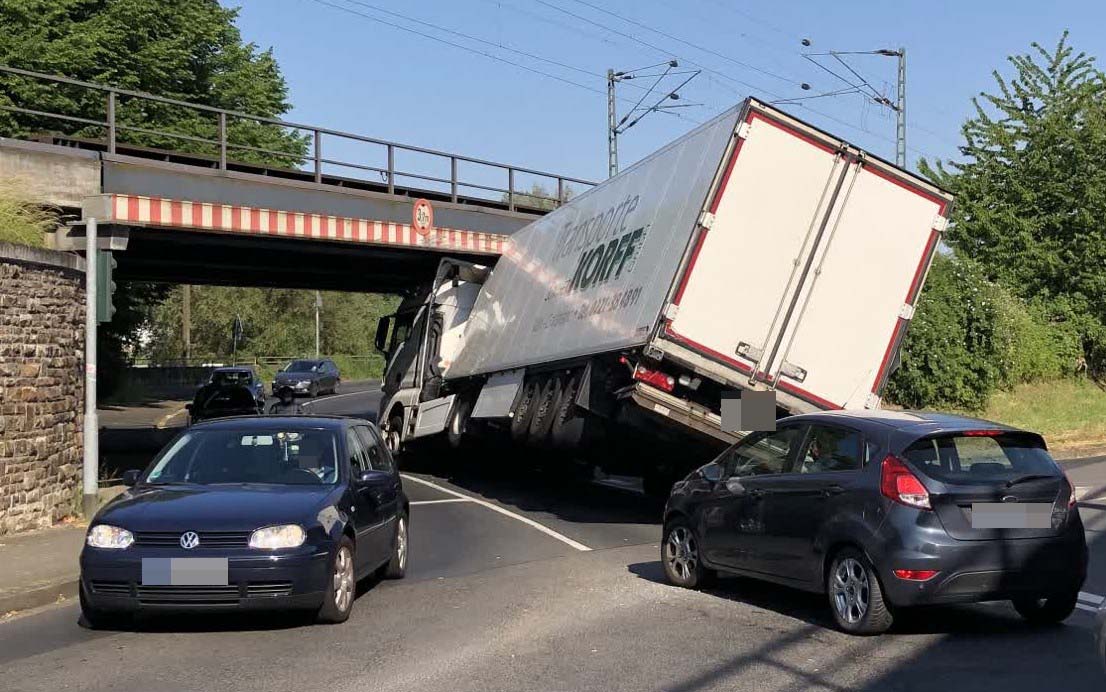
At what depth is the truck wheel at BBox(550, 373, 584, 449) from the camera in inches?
507

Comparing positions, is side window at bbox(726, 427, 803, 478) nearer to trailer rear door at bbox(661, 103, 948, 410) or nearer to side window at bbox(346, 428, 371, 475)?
trailer rear door at bbox(661, 103, 948, 410)

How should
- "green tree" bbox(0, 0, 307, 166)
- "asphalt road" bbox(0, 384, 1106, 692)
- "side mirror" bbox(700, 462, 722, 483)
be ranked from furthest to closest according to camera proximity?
"green tree" bbox(0, 0, 307, 166)
"side mirror" bbox(700, 462, 722, 483)
"asphalt road" bbox(0, 384, 1106, 692)

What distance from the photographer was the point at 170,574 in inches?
278

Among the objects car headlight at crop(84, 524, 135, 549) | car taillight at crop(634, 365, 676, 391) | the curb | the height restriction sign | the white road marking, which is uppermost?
the height restriction sign

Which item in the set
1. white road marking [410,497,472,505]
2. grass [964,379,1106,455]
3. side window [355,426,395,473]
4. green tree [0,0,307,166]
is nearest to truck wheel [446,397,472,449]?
white road marking [410,497,472,505]

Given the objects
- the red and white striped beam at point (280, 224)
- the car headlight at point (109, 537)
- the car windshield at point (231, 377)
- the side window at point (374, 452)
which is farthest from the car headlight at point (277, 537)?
the car windshield at point (231, 377)

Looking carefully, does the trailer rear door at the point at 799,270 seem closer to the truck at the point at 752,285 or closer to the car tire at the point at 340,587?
the truck at the point at 752,285

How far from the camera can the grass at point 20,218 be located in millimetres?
13641

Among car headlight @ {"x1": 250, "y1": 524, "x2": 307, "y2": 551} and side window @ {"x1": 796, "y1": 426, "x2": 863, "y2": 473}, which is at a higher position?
side window @ {"x1": 796, "y1": 426, "x2": 863, "y2": 473}

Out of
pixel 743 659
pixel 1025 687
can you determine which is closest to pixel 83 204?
pixel 743 659

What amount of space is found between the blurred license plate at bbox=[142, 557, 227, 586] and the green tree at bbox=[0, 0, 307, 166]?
75.4ft

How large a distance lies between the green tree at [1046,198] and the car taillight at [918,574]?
83.1 ft

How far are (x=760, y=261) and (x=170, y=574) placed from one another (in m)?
6.71

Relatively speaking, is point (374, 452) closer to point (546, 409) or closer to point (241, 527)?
point (241, 527)
